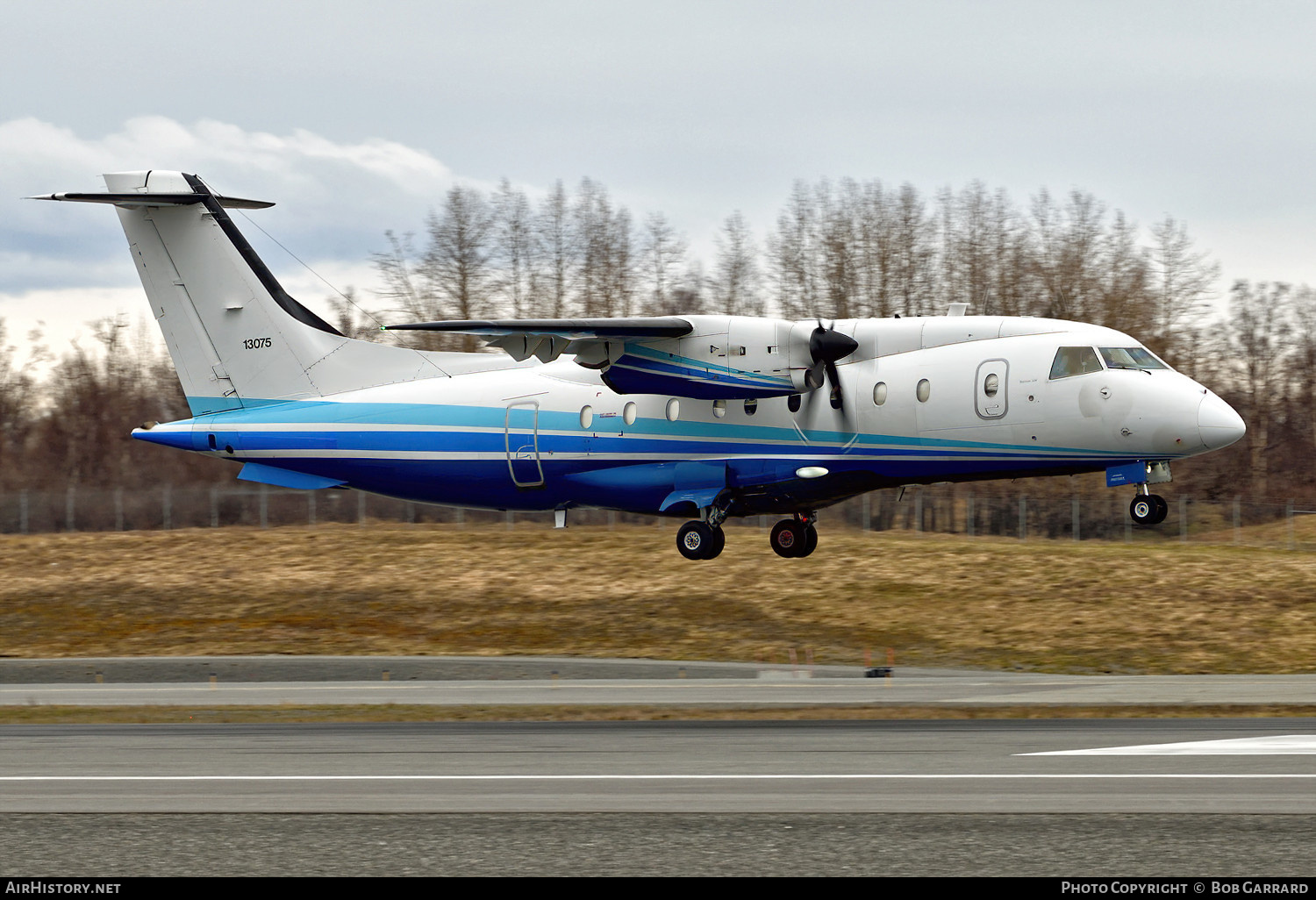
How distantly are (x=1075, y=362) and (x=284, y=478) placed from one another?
16.7 metres

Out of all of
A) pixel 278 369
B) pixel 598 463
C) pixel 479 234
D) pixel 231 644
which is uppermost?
pixel 479 234

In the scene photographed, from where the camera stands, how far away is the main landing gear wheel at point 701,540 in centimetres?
2719

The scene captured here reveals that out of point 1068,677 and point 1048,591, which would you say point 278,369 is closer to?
point 1068,677

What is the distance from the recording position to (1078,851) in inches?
456

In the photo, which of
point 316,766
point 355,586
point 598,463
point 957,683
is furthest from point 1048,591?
point 316,766

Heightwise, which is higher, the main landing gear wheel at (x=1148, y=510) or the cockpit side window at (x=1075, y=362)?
the cockpit side window at (x=1075, y=362)

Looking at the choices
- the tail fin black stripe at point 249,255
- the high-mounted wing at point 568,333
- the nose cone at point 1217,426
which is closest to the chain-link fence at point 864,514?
the tail fin black stripe at point 249,255

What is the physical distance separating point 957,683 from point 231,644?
20005 mm

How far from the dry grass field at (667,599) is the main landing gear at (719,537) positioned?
6.26m

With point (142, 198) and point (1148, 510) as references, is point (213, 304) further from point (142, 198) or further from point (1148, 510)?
point (1148, 510)

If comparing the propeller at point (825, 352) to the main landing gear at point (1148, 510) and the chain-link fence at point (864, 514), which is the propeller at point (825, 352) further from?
the chain-link fence at point (864, 514)

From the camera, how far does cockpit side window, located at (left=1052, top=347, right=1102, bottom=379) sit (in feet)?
77.0

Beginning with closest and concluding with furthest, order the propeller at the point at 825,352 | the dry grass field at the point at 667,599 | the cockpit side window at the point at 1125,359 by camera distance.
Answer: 1. the cockpit side window at the point at 1125,359
2. the propeller at the point at 825,352
3. the dry grass field at the point at 667,599

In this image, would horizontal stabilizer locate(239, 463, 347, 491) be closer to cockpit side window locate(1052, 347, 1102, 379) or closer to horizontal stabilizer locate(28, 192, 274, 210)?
horizontal stabilizer locate(28, 192, 274, 210)
